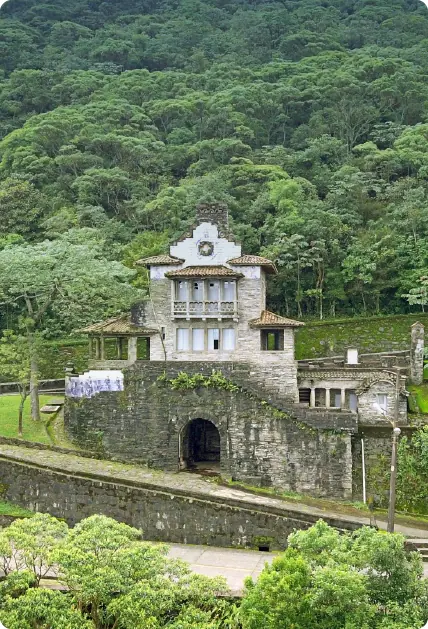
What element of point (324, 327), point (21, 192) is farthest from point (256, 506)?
point (21, 192)

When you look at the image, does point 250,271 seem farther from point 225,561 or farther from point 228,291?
point 225,561

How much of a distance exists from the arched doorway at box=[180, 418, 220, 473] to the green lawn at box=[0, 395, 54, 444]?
6.26 m

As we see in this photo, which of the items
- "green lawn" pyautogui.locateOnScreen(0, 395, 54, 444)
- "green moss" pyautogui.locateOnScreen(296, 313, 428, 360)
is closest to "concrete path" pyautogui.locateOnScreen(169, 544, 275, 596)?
"green lawn" pyautogui.locateOnScreen(0, 395, 54, 444)

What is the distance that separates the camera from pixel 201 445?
108 feet

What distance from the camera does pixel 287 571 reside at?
609 inches

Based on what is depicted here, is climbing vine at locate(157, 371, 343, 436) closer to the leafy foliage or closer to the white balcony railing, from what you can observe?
the white balcony railing

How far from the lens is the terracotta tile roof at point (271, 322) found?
1198 inches

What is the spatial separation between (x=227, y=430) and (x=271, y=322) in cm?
553

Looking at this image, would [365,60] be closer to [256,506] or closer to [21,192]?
[21,192]

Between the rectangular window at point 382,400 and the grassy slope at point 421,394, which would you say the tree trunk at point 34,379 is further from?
the grassy slope at point 421,394

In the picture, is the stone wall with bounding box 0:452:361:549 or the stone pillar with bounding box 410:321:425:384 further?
the stone pillar with bounding box 410:321:425:384

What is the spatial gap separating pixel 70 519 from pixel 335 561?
43.6 feet

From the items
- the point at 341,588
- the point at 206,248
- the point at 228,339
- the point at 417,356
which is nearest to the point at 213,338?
the point at 228,339

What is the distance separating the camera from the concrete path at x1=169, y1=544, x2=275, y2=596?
841 inches
